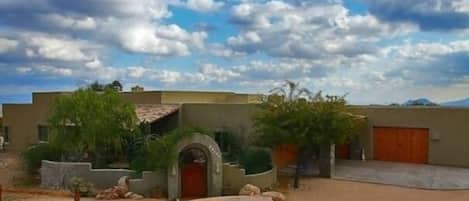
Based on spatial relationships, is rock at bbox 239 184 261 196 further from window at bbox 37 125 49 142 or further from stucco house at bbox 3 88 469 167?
window at bbox 37 125 49 142

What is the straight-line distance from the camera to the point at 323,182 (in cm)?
2753

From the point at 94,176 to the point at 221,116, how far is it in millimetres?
10644

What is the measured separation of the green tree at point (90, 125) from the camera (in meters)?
28.9

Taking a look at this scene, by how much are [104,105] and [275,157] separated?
378 inches

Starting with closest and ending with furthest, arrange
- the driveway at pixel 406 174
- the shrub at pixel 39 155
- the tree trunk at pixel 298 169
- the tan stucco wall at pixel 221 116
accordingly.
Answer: the driveway at pixel 406 174
the tree trunk at pixel 298 169
the shrub at pixel 39 155
the tan stucco wall at pixel 221 116

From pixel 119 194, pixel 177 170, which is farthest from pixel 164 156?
pixel 119 194

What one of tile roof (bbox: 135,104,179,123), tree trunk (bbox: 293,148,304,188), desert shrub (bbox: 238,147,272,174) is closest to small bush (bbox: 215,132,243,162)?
tile roof (bbox: 135,104,179,123)

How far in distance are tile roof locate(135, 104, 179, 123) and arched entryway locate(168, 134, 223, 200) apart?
826 centimetres

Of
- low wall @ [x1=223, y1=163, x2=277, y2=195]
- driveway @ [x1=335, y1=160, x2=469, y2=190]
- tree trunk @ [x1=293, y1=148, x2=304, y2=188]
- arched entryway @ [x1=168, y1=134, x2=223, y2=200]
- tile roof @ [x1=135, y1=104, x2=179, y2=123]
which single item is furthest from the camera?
tile roof @ [x1=135, y1=104, x2=179, y2=123]

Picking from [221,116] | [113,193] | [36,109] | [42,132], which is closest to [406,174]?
[221,116]

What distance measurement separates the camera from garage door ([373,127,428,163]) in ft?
107

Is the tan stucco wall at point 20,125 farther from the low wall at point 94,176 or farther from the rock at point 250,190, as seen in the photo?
the rock at point 250,190

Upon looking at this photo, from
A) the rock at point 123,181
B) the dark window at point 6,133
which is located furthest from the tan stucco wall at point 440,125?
the dark window at point 6,133

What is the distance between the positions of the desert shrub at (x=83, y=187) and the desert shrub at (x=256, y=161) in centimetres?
747
